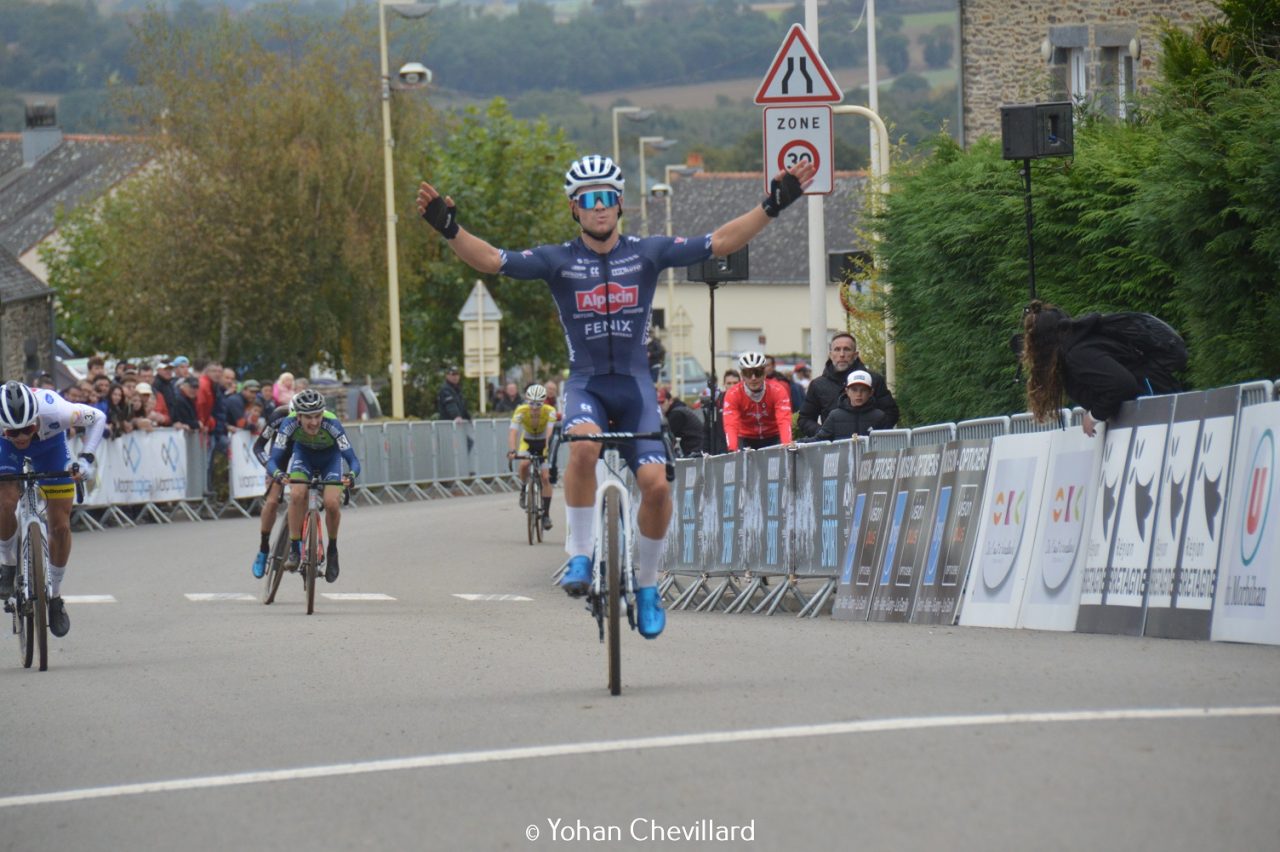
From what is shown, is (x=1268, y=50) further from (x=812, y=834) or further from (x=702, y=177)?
(x=702, y=177)

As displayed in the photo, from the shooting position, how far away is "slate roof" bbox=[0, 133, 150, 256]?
3477 inches

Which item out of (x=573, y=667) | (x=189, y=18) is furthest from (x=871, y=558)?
(x=189, y=18)

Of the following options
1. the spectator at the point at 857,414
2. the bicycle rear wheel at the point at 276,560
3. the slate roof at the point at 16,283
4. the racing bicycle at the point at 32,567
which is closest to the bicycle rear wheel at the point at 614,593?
the racing bicycle at the point at 32,567

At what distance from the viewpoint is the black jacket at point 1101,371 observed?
12008 mm

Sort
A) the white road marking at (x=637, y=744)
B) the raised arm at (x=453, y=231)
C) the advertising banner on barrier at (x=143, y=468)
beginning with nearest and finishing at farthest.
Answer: the white road marking at (x=637, y=744) → the raised arm at (x=453, y=231) → the advertising banner on barrier at (x=143, y=468)

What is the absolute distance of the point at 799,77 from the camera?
17656 mm

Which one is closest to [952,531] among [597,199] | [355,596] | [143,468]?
[597,199]

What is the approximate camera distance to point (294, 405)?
18219 millimetres

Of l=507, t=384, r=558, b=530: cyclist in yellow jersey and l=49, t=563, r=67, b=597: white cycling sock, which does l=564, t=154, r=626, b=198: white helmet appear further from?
l=507, t=384, r=558, b=530: cyclist in yellow jersey

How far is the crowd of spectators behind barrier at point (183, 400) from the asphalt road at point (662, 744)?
50.9 ft

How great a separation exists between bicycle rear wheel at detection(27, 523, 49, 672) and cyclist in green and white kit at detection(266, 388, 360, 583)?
4948 mm

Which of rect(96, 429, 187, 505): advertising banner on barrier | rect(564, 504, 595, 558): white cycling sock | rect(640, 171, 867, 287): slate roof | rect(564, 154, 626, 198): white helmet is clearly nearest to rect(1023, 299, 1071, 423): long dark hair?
rect(564, 154, 626, 198): white helmet

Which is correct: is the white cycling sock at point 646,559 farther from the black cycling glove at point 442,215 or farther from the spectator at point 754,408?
the spectator at point 754,408

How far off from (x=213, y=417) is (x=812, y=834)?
1027 inches
